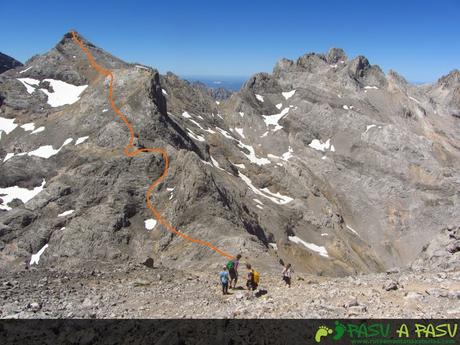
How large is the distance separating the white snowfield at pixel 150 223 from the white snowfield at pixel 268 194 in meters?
34.4

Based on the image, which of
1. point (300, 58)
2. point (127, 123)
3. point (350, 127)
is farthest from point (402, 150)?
point (127, 123)

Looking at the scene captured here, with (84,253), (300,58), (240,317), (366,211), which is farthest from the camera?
(300,58)

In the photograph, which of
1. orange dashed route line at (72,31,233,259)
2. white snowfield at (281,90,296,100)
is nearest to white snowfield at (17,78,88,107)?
orange dashed route line at (72,31,233,259)

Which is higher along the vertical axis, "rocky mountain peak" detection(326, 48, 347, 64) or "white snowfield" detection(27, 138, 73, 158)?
"rocky mountain peak" detection(326, 48, 347, 64)

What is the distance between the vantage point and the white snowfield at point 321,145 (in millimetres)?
129450

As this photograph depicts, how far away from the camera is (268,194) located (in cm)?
9012

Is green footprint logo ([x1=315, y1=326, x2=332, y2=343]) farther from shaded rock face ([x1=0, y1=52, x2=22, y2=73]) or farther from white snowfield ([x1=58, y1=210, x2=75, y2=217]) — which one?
shaded rock face ([x1=0, y1=52, x2=22, y2=73])

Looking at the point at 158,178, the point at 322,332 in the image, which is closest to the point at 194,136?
the point at 158,178

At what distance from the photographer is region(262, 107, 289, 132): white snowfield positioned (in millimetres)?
136625

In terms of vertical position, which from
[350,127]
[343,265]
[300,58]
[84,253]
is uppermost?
[300,58]

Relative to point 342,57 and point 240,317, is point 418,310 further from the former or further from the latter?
point 342,57

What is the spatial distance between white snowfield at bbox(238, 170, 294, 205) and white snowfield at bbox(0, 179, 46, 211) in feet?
136

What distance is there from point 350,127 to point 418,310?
122 meters

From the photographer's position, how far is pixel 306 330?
1553 centimetres
